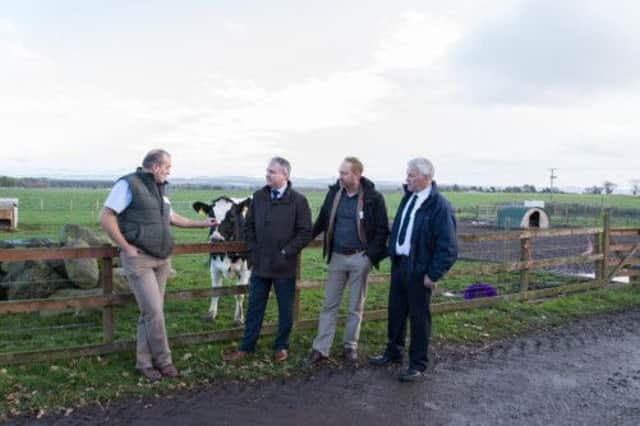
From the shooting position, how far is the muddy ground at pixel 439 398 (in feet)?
16.9

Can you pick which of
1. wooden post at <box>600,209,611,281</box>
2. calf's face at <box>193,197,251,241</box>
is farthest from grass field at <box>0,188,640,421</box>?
calf's face at <box>193,197,251,241</box>

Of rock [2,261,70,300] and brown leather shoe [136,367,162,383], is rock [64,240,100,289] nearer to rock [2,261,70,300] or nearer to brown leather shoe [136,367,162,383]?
rock [2,261,70,300]

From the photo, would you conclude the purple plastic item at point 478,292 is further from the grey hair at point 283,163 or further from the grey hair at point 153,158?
the grey hair at point 153,158

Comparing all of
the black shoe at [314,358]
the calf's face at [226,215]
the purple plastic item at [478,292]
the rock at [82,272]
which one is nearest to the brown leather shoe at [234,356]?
the black shoe at [314,358]

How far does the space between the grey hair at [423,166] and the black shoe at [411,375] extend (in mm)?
2077

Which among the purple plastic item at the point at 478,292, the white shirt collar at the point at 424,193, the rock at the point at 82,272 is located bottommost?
the purple plastic item at the point at 478,292

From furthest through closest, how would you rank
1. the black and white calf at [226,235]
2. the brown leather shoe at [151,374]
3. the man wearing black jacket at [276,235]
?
the black and white calf at [226,235] → the man wearing black jacket at [276,235] → the brown leather shoe at [151,374]

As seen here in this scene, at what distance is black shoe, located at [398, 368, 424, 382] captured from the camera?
6.20 metres

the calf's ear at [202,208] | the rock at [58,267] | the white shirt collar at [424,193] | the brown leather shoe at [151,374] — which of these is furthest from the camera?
the rock at [58,267]

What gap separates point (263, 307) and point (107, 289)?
1.71 m

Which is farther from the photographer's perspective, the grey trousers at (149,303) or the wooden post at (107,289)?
the wooden post at (107,289)

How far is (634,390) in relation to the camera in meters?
6.15

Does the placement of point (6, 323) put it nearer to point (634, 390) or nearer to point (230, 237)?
point (230, 237)

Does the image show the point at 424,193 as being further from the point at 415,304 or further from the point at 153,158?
the point at 153,158
